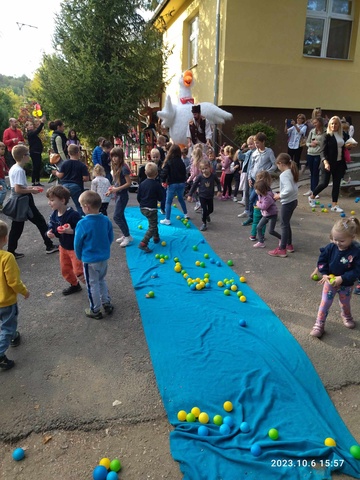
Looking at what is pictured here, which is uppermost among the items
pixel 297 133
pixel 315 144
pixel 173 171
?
pixel 297 133

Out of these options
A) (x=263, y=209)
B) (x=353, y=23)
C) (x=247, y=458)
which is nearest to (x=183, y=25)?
(x=353, y=23)

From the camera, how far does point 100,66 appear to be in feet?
43.9

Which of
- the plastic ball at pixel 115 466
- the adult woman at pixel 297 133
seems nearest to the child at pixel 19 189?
the plastic ball at pixel 115 466

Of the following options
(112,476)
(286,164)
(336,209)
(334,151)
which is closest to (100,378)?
(112,476)

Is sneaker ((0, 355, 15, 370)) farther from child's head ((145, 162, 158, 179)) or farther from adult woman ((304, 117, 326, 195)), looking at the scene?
adult woman ((304, 117, 326, 195))

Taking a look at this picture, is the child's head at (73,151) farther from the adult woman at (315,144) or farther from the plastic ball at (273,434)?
the plastic ball at (273,434)

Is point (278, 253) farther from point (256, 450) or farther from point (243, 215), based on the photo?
point (256, 450)

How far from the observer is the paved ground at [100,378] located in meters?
2.53

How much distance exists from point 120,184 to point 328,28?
37.3ft

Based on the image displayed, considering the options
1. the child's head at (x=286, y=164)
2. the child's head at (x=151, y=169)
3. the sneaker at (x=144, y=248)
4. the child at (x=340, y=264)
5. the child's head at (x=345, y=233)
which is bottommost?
the sneaker at (x=144, y=248)

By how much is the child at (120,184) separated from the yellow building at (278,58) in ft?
23.5

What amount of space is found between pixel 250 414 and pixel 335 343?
1.49 meters

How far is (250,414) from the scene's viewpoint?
2.85m

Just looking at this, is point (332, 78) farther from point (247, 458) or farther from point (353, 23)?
point (247, 458)
